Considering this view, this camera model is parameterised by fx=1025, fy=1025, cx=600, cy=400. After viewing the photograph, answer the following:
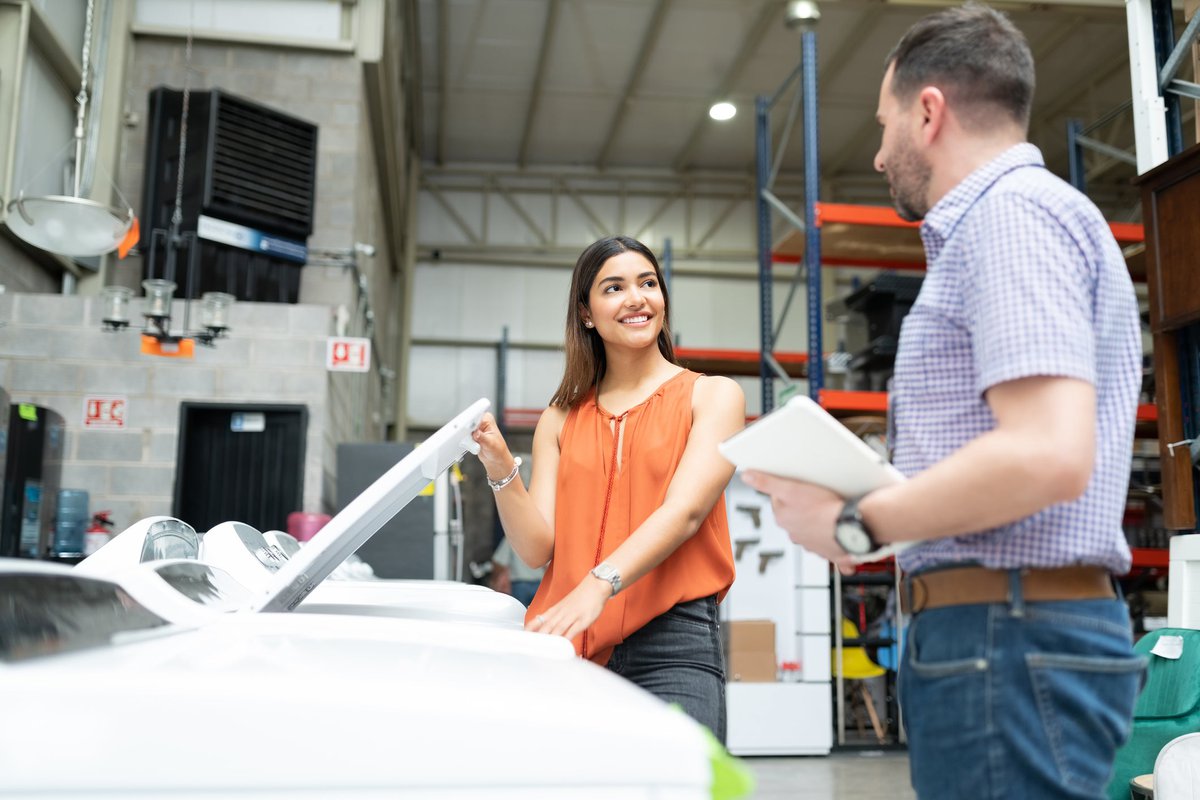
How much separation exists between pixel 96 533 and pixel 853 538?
16.5ft

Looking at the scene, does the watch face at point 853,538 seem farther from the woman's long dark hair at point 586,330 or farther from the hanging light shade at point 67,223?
the hanging light shade at point 67,223

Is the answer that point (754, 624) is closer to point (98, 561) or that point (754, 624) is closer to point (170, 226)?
point (170, 226)

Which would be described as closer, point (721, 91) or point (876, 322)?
point (876, 322)

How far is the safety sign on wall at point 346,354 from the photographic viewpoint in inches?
→ 227

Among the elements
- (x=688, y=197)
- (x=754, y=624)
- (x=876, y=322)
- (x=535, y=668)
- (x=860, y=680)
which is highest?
(x=688, y=197)

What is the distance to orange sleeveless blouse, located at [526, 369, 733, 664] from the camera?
1.53 meters

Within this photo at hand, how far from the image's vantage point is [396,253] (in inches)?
509

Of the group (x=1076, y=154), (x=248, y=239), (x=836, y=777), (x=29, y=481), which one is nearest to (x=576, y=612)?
(x=29, y=481)

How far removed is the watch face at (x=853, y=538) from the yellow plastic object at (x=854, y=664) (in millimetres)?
5516

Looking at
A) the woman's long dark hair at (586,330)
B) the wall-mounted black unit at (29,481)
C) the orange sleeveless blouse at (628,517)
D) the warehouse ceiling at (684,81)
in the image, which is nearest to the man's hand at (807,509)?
the orange sleeveless blouse at (628,517)

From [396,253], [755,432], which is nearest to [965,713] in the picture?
[755,432]

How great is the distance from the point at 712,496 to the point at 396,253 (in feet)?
39.1

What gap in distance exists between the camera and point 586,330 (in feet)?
5.99

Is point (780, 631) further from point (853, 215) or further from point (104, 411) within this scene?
point (104, 411)
